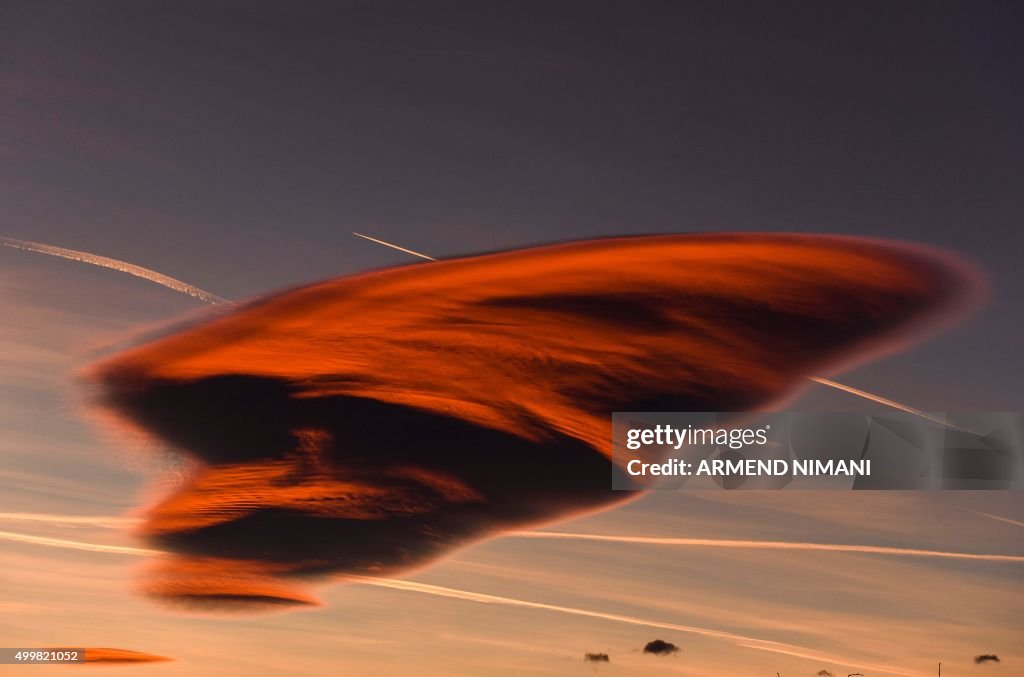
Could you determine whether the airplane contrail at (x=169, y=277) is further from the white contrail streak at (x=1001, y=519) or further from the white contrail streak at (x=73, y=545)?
the white contrail streak at (x=73, y=545)

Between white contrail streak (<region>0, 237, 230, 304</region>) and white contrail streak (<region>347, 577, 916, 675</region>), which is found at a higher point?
white contrail streak (<region>0, 237, 230, 304</region>)

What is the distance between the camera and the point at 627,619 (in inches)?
168

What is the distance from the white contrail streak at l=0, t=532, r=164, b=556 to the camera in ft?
14.0

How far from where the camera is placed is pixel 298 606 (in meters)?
4.25

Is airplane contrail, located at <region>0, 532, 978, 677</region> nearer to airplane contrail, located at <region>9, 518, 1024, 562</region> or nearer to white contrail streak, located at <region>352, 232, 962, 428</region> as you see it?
airplane contrail, located at <region>9, 518, 1024, 562</region>

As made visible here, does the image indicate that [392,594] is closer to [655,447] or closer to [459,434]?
[459,434]

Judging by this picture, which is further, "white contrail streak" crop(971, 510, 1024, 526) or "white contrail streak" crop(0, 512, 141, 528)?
"white contrail streak" crop(971, 510, 1024, 526)

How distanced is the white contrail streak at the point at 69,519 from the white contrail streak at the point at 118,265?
104 cm

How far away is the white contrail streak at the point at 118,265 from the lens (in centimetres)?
436

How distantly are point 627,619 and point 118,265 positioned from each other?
2811 millimetres

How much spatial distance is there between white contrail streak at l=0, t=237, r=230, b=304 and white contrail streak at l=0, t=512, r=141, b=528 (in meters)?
1.04

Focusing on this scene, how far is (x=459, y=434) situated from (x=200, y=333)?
1.26 metres

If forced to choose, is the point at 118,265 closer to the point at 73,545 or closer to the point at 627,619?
the point at 73,545

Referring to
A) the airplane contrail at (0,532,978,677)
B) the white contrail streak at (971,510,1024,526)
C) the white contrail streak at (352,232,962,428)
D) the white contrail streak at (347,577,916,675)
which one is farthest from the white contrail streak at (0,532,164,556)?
the white contrail streak at (971,510,1024,526)
